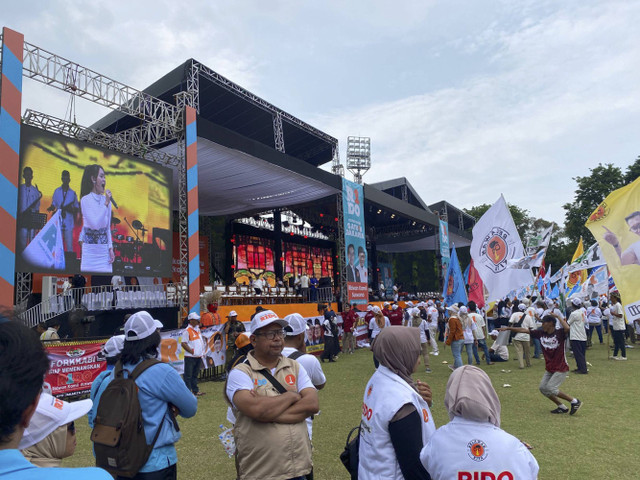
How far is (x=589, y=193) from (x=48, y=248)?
37016 mm

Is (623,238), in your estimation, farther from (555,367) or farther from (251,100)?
(251,100)

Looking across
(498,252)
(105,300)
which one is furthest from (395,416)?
(105,300)

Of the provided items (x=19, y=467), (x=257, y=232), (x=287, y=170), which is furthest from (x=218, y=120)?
(x=19, y=467)

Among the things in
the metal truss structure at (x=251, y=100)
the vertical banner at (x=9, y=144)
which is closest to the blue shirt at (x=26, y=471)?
the vertical banner at (x=9, y=144)

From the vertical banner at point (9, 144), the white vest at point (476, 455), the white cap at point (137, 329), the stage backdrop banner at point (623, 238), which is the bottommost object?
the white vest at point (476, 455)

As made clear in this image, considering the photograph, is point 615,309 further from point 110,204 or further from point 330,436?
point 110,204

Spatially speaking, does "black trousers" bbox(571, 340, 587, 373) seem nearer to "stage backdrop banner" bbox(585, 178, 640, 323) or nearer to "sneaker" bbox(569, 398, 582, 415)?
"sneaker" bbox(569, 398, 582, 415)

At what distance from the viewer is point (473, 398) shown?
1993 millimetres

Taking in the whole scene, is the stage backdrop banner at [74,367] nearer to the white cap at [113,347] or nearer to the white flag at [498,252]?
the white cap at [113,347]

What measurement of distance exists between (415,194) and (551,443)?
27374 millimetres

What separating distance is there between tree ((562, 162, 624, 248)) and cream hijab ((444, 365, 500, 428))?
1460 inches

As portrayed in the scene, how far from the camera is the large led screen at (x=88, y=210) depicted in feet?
34.3

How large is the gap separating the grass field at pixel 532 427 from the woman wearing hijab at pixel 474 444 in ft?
9.67

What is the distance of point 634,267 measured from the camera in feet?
20.2
